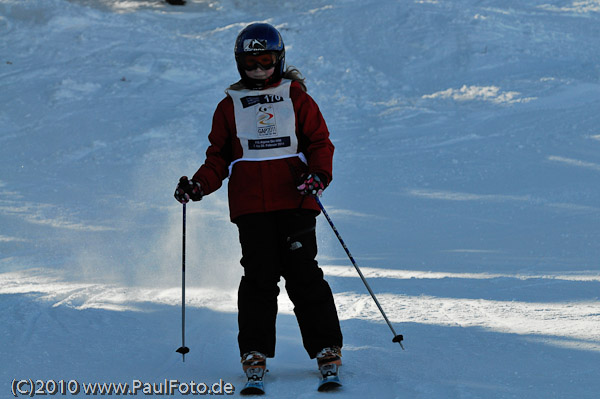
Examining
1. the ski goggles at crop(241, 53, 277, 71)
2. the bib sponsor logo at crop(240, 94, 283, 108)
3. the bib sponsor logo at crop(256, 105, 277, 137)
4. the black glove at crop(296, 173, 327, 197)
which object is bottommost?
the black glove at crop(296, 173, 327, 197)

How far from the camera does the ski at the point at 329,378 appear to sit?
9.57 feet

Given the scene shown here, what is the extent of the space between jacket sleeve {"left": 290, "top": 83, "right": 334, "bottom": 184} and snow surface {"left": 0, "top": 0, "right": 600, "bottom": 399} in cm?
91

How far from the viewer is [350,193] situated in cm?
752

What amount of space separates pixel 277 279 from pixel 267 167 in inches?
19.1

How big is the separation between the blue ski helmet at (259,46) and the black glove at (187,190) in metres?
0.53

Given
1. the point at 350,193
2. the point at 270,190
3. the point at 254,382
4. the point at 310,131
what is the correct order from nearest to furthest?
the point at 254,382, the point at 270,190, the point at 310,131, the point at 350,193

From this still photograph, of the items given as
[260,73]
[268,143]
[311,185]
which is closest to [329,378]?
[311,185]

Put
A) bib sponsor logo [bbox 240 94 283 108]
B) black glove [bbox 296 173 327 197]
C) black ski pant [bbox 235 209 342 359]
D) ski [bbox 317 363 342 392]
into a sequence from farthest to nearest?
bib sponsor logo [bbox 240 94 283 108]
black ski pant [bbox 235 209 342 359]
black glove [bbox 296 173 327 197]
ski [bbox 317 363 342 392]

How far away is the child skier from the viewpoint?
317cm

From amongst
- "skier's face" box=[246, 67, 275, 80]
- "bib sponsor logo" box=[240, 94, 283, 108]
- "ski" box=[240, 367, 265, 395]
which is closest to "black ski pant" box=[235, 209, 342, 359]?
"ski" box=[240, 367, 265, 395]

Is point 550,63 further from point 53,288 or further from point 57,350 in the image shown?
point 57,350

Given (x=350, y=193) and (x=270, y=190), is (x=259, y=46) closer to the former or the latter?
(x=270, y=190)

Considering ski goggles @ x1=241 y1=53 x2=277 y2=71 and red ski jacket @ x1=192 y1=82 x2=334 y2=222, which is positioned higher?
ski goggles @ x1=241 y1=53 x2=277 y2=71

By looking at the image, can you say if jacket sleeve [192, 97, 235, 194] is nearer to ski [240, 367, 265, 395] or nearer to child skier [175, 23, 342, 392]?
child skier [175, 23, 342, 392]
